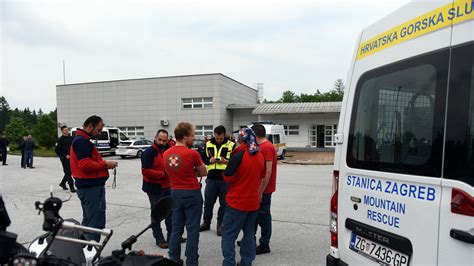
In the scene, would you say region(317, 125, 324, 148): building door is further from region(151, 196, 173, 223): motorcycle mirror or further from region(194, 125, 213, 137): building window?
region(151, 196, 173, 223): motorcycle mirror

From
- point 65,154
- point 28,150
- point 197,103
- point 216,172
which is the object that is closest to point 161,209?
A: point 216,172

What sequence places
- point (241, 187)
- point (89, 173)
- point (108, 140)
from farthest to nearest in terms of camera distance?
point (108, 140) → point (89, 173) → point (241, 187)

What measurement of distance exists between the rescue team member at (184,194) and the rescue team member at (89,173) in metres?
0.95

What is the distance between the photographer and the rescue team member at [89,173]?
4.21m

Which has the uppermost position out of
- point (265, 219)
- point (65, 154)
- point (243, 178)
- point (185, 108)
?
point (185, 108)

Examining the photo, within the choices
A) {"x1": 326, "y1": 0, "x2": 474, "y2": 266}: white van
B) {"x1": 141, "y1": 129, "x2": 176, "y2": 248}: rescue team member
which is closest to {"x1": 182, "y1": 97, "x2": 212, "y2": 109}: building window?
{"x1": 141, "y1": 129, "x2": 176, "y2": 248}: rescue team member

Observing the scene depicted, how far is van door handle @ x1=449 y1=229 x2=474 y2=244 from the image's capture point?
1.84 metres

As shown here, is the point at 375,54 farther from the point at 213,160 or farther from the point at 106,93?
→ the point at 106,93

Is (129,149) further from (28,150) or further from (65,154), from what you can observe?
(65,154)

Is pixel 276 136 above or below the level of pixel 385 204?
below

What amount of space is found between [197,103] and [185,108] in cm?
135

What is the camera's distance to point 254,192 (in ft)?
12.7

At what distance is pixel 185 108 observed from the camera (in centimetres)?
3281

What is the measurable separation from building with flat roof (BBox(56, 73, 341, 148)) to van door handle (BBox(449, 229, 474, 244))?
28191mm
